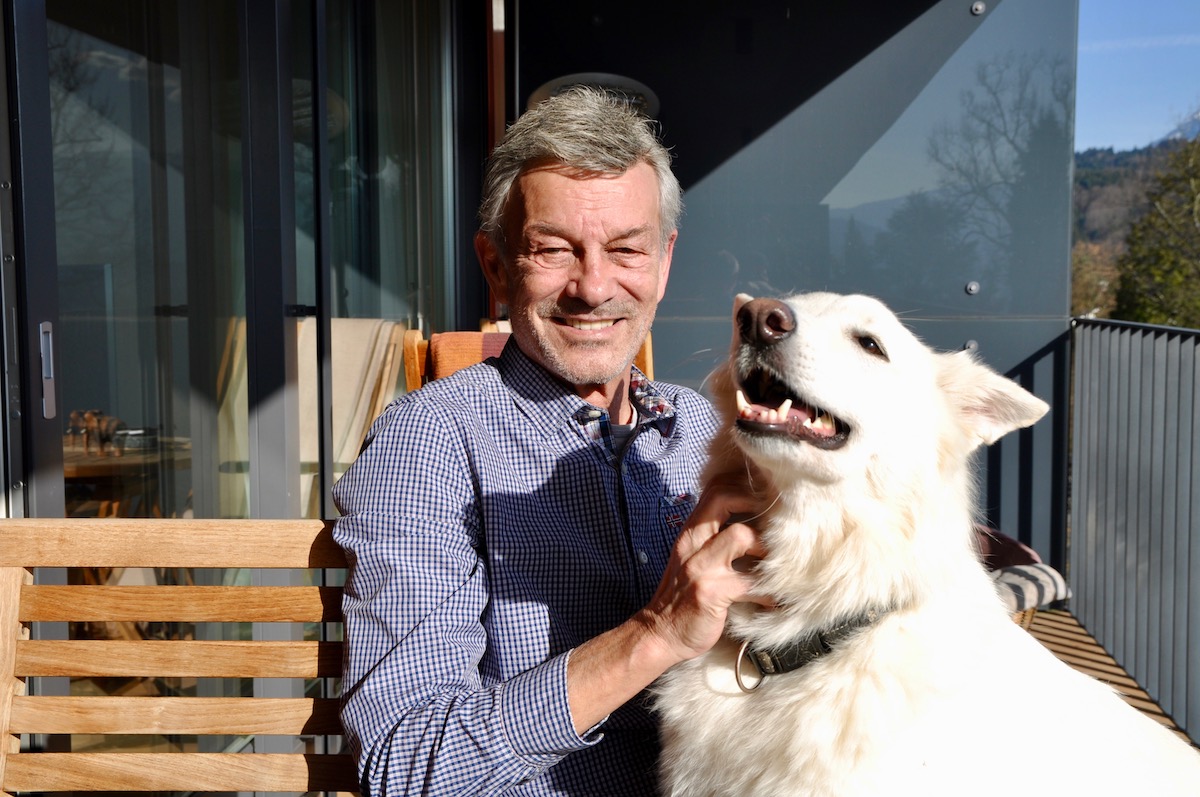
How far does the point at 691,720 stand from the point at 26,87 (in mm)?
→ 1550

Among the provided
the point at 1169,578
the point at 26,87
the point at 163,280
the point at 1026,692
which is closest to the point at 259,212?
the point at 163,280

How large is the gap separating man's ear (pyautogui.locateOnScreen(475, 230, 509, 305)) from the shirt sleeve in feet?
1.26

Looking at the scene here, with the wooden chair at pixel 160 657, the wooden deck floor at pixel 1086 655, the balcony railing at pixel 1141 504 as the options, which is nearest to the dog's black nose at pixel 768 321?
the wooden chair at pixel 160 657

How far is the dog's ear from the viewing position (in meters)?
1.42

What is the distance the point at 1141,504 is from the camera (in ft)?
12.7

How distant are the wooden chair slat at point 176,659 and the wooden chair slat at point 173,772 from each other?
134mm

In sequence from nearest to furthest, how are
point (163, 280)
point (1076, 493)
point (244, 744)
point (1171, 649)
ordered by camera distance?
point (163, 280)
point (244, 744)
point (1171, 649)
point (1076, 493)

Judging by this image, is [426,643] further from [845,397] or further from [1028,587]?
[1028,587]

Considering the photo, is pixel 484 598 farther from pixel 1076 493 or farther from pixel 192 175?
pixel 1076 493

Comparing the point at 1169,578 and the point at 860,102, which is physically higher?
the point at 860,102

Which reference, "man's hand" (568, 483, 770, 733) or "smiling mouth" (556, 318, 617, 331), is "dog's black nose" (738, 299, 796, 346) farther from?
"smiling mouth" (556, 318, 617, 331)

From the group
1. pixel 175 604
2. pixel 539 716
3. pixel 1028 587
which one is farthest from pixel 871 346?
pixel 1028 587

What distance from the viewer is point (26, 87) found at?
5.26 feet

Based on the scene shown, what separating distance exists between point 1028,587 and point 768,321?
7.03 feet
